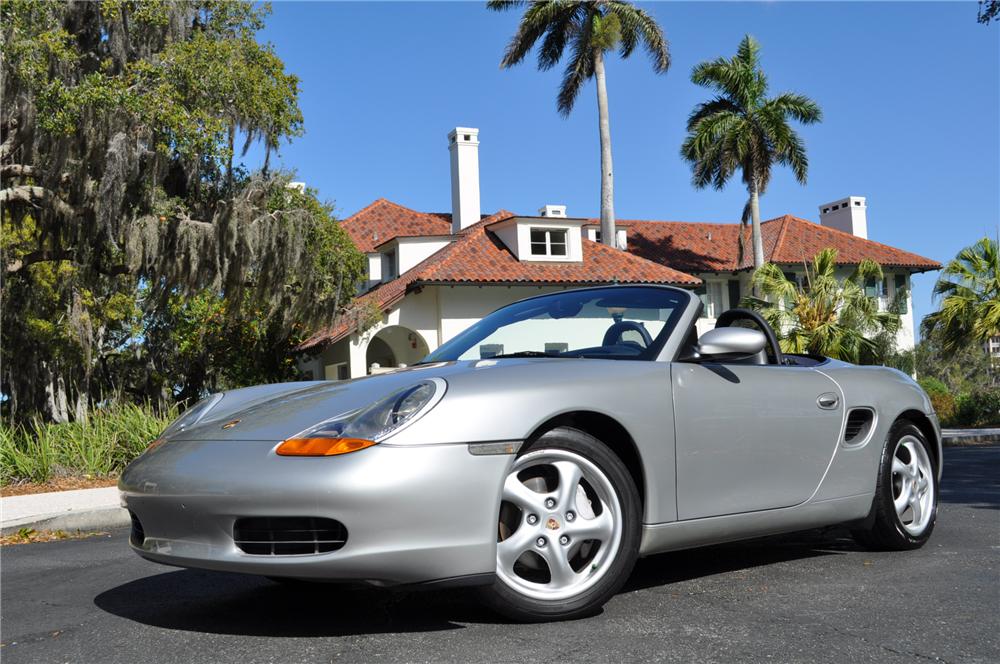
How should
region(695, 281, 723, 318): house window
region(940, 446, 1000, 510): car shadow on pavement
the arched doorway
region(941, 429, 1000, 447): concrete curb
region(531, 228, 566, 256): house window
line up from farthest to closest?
region(695, 281, 723, 318): house window
region(531, 228, 566, 256): house window
the arched doorway
region(941, 429, 1000, 447): concrete curb
region(940, 446, 1000, 510): car shadow on pavement

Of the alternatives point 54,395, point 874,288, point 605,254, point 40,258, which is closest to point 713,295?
point 874,288

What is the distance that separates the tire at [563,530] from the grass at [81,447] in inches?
412

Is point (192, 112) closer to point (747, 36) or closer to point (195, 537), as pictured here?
point (195, 537)

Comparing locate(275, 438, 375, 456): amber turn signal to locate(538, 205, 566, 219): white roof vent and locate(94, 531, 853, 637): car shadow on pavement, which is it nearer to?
locate(94, 531, 853, 637): car shadow on pavement

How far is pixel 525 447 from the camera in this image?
3520 mm

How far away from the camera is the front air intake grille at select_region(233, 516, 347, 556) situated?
321cm

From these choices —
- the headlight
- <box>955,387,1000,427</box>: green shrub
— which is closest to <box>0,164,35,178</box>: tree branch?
the headlight

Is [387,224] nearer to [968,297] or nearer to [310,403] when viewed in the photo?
[968,297]

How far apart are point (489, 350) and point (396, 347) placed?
30.1m

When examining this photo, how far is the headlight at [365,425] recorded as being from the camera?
10.7 feet

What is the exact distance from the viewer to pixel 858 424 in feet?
15.9

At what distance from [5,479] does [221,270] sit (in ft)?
28.2

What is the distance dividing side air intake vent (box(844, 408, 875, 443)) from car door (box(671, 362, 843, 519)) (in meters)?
0.09

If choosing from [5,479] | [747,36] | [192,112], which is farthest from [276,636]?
[747,36]
